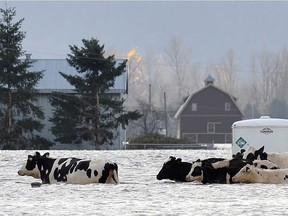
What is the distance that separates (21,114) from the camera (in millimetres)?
61438

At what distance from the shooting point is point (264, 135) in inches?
1275

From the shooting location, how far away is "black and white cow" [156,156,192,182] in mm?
21391

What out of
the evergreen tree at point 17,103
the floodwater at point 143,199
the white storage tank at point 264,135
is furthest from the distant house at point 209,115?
the floodwater at point 143,199

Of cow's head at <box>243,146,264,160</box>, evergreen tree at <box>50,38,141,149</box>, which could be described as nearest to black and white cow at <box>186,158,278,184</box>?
cow's head at <box>243,146,264,160</box>

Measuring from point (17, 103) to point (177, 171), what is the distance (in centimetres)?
3966

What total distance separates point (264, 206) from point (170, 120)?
132 meters

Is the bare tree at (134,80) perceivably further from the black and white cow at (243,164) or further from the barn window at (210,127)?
the black and white cow at (243,164)

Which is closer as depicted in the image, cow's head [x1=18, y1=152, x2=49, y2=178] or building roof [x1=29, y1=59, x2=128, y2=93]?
cow's head [x1=18, y1=152, x2=49, y2=178]

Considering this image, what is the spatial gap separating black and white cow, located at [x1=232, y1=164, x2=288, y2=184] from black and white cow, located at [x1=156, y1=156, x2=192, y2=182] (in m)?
1.98

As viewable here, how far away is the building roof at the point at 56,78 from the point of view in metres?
65.8

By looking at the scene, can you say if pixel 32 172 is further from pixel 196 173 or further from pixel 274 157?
pixel 274 157

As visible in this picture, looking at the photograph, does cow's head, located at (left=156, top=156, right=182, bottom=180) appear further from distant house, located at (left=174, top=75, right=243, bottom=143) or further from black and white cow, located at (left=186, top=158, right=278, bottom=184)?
distant house, located at (left=174, top=75, right=243, bottom=143)

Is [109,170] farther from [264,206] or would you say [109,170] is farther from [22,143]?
[22,143]

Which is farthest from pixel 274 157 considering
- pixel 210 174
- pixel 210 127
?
pixel 210 127
